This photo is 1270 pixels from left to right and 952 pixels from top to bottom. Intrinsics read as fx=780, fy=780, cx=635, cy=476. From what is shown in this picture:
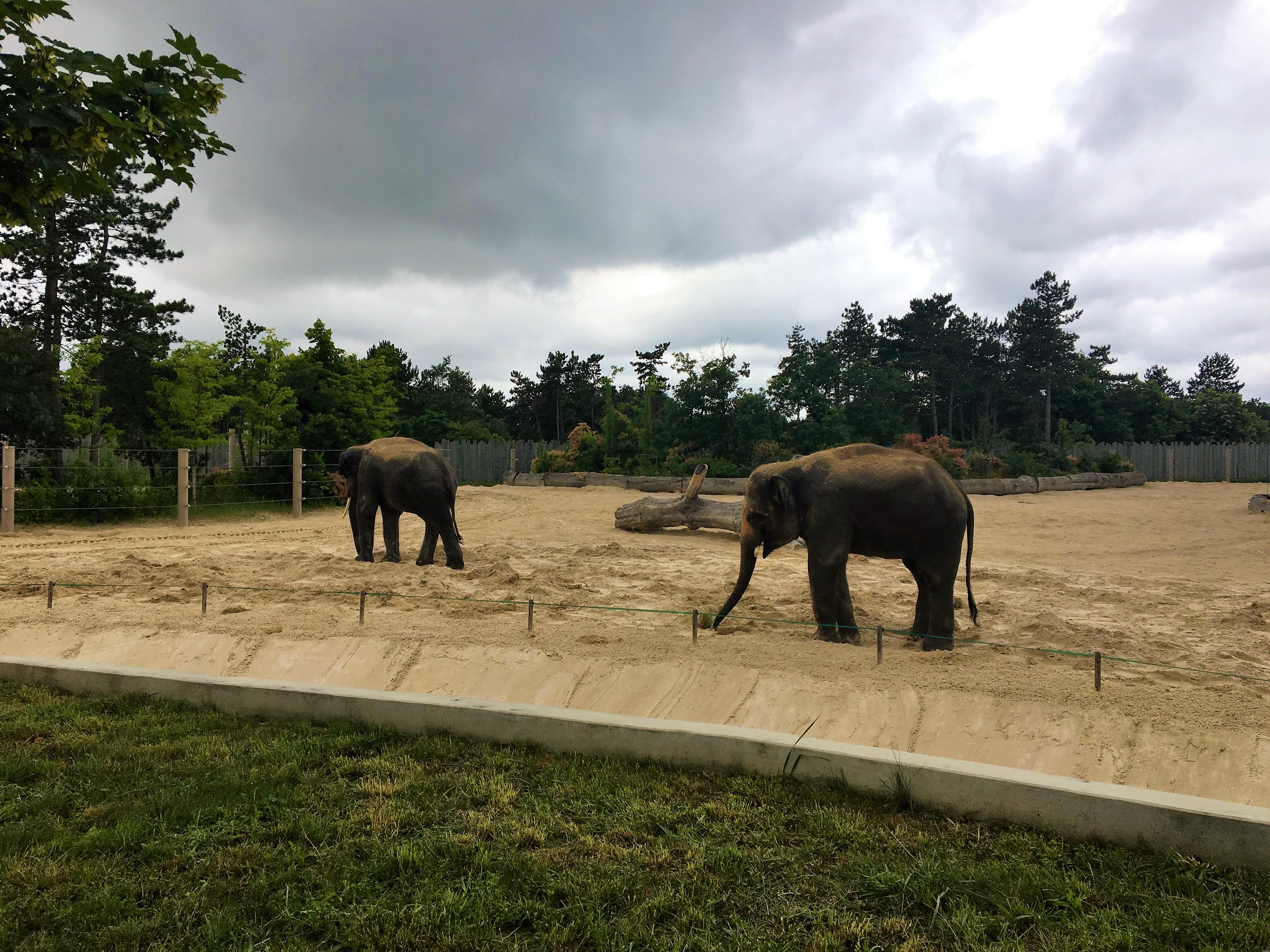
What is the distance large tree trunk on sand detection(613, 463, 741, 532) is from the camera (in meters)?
13.8

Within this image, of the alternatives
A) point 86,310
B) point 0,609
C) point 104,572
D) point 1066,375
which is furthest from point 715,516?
point 1066,375

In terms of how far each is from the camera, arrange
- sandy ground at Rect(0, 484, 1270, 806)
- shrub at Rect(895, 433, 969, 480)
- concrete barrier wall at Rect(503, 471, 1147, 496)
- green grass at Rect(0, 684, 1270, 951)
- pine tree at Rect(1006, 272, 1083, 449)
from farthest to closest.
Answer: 1. pine tree at Rect(1006, 272, 1083, 449)
2. shrub at Rect(895, 433, 969, 480)
3. concrete barrier wall at Rect(503, 471, 1147, 496)
4. sandy ground at Rect(0, 484, 1270, 806)
5. green grass at Rect(0, 684, 1270, 951)

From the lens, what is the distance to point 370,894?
2590 mm

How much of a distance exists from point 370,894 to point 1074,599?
26.6ft

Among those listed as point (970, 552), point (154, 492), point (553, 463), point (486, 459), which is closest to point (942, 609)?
point (970, 552)

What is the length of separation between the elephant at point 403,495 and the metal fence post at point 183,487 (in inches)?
258

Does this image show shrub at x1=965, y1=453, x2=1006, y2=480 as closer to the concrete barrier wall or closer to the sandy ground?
the concrete barrier wall

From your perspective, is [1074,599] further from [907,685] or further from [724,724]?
[724,724]

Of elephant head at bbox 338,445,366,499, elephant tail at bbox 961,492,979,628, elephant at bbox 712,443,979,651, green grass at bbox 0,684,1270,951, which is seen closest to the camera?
green grass at bbox 0,684,1270,951

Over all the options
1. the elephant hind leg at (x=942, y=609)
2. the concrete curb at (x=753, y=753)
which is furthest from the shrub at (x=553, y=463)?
the concrete curb at (x=753, y=753)

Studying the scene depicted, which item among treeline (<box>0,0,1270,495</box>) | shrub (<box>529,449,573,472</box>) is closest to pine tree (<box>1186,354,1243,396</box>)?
treeline (<box>0,0,1270,495</box>)

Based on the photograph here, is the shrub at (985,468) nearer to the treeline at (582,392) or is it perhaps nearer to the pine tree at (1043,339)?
the treeline at (582,392)

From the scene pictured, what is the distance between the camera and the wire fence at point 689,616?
4895 millimetres

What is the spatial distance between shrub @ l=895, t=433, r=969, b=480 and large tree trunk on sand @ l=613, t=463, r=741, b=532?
11.6 m
